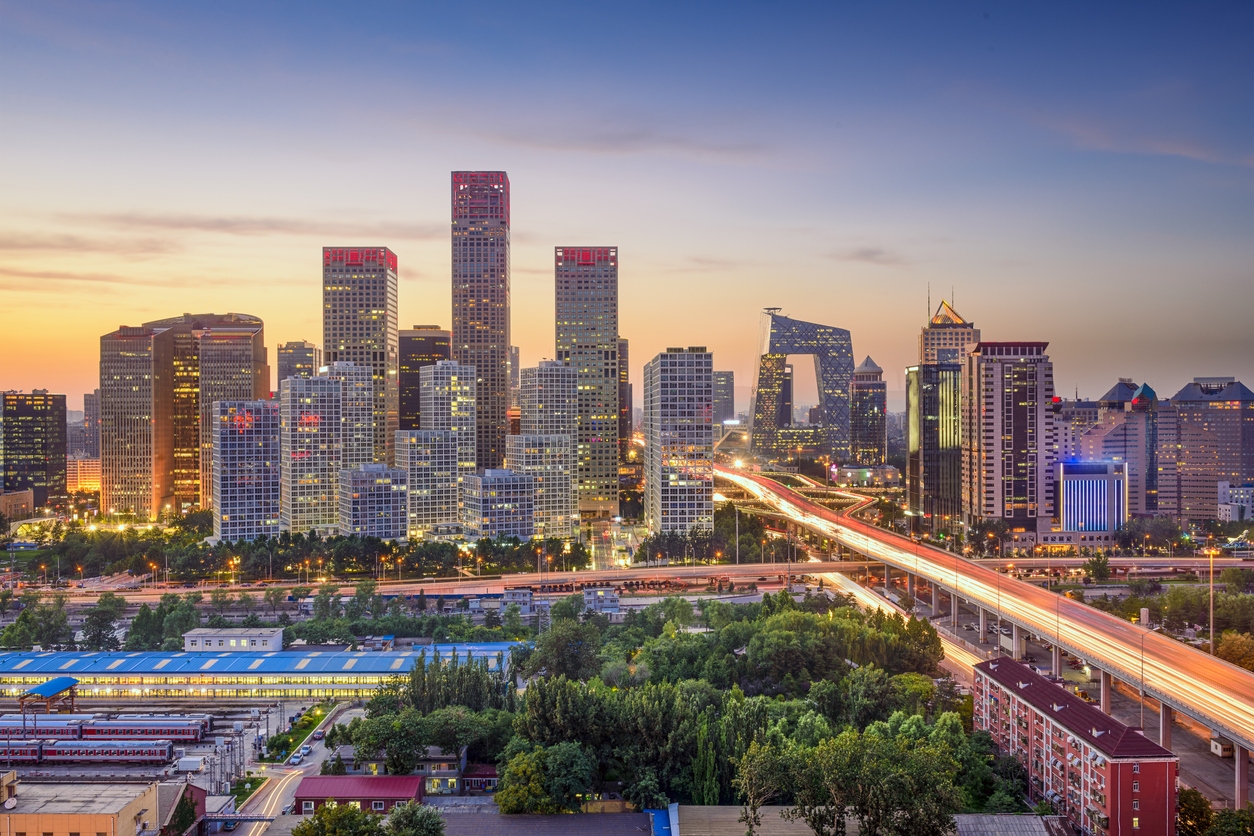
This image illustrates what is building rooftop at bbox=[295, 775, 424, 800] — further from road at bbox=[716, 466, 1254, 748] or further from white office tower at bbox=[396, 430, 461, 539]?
white office tower at bbox=[396, 430, 461, 539]

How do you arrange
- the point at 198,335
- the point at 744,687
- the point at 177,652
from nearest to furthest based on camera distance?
the point at 744,687, the point at 177,652, the point at 198,335

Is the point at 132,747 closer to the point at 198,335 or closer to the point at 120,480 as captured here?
the point at 120,480

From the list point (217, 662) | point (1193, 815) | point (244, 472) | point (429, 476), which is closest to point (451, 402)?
point (429, 476)

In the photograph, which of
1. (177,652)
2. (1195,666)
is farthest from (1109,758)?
(177,652)

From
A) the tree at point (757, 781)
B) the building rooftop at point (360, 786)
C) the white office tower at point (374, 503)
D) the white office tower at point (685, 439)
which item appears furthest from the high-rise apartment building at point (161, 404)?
the tree at point (757, 781)

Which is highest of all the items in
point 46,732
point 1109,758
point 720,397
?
point 720,397

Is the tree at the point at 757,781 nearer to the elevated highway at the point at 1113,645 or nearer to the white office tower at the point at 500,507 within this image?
the elevated highway at the point at 1113,645

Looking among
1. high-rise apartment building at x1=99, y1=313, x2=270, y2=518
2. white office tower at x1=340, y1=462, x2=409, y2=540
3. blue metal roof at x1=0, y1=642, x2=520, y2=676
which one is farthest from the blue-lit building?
high-rise apartment building at x1=99, y1=313, x2=270, y2=518
